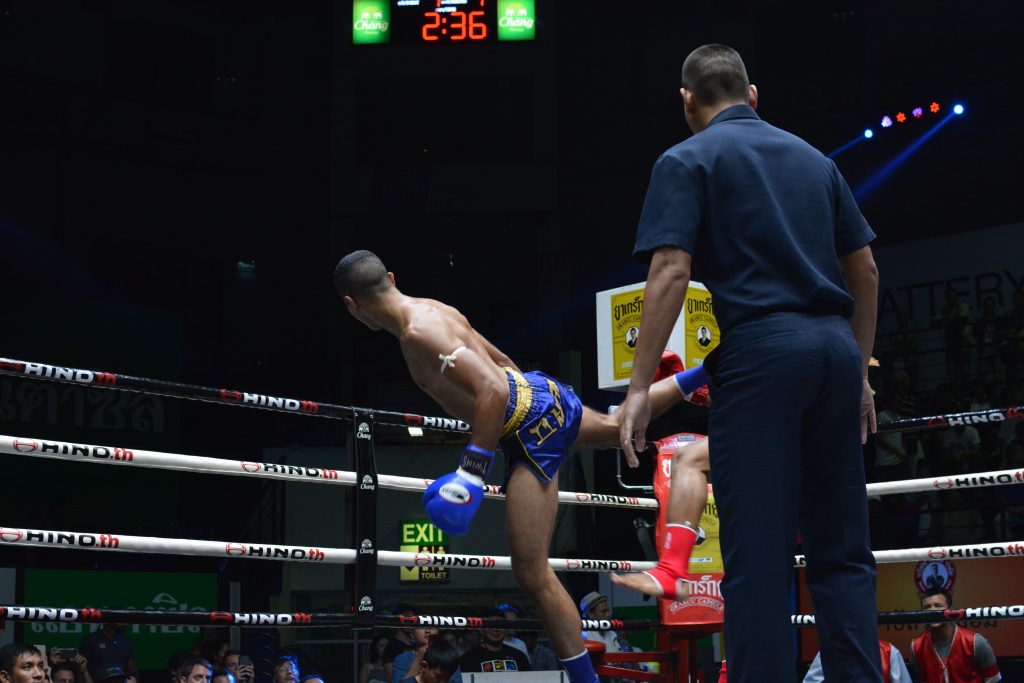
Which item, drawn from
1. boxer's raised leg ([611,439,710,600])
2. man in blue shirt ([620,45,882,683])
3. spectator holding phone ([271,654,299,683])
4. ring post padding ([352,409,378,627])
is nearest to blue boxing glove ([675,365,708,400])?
boxer's raised leg ([611,439,710,600])

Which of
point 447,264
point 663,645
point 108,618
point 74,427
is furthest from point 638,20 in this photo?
point 108,618

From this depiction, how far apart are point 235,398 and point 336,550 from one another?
1.96 ft

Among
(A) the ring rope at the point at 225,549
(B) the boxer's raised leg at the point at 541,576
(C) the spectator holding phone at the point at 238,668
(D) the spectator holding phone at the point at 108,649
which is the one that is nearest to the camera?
(A) the ring rope at the point at 225,549

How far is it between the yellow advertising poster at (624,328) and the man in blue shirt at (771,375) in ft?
14.5

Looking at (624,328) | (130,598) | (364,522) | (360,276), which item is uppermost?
(624,328)

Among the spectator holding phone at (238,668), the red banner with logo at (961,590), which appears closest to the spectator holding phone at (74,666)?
the spectator holding phone at (238,668)

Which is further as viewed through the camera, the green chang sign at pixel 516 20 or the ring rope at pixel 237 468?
the green chang sign at pixel 516 20

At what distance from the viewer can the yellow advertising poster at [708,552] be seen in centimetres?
537

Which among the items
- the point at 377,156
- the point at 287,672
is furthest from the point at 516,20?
the point at 287,672

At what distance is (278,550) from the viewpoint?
3.88 m

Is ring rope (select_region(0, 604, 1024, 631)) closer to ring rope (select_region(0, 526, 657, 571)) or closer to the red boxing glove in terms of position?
ring rope (select_region(0, 526, 657, 571))

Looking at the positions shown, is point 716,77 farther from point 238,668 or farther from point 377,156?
point 377,156

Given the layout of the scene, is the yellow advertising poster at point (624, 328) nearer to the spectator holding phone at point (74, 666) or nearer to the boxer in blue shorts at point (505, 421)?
the boxer in blue shorts at point (505, 421)

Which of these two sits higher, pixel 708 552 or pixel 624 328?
pixel 624 328
